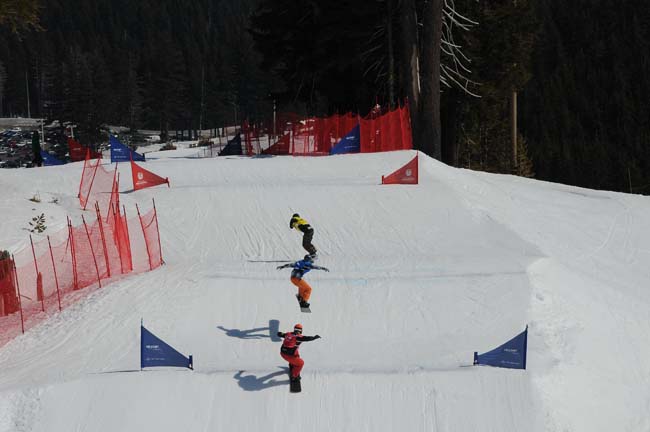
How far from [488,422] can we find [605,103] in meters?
98.9

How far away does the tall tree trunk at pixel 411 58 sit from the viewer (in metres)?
26.1

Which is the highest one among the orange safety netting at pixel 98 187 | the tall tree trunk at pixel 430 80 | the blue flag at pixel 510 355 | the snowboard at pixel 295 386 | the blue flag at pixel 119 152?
the tall tree trunk at pixel 430 80

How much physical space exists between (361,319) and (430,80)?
15.2 metres

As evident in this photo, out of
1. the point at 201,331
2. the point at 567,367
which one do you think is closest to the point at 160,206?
the point at 201,331

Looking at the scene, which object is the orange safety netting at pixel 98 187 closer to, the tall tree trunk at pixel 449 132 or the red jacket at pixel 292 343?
the red jacket at pixel 292 343

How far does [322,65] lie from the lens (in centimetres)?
3272

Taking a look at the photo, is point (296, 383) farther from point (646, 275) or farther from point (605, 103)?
point (605, 103)

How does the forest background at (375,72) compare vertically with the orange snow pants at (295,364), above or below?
above

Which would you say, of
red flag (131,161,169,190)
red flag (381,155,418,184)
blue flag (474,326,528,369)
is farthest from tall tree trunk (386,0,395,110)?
blue flag (474,326,528,369)

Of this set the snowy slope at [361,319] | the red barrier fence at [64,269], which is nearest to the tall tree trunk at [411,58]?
the snowy slope at [361,319]

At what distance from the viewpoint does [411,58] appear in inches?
1036

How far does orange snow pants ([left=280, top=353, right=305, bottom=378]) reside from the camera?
9625 mm

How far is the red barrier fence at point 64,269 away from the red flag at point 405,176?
23.4 ft

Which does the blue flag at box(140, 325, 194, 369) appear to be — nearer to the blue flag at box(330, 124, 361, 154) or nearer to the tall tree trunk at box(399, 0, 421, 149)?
the blue flag at box(330, 124, 361, 154)
